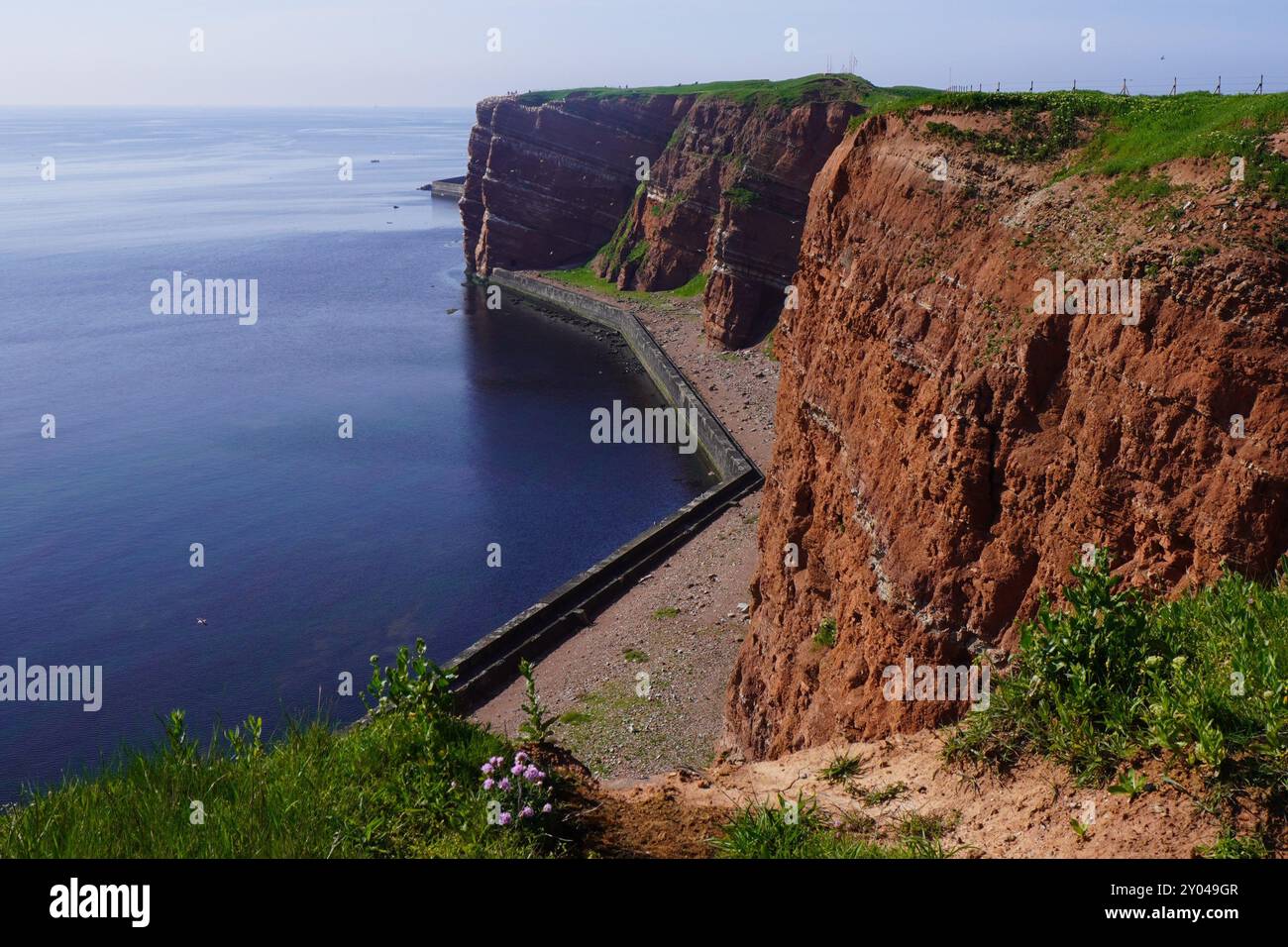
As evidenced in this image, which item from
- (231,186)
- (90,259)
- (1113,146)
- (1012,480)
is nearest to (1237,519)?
(1012,480)

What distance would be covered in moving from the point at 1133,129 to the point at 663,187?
293 feet

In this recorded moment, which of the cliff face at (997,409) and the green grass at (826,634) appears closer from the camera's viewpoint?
the cliff face at (997,409)

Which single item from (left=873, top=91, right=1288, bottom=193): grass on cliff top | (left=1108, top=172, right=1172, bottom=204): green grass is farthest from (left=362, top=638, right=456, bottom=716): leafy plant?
(left=873, top=91, right=1288, bottom=193): grass on cliff top

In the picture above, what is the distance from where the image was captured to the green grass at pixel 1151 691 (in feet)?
26.8

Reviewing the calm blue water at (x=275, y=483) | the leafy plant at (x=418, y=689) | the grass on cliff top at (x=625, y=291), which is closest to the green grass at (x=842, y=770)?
the leafy plant at (x=418, y=689)

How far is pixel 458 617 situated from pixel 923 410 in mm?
30160

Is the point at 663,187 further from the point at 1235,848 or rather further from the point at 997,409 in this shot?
the point at 1235,848

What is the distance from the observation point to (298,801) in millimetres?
8133

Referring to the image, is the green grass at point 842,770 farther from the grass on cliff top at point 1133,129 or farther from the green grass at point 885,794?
the grass on cliff top at point 1133,129

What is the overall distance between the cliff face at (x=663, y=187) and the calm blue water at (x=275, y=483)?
9988mm

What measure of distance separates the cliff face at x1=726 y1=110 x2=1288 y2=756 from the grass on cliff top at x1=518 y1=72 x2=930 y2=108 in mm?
51937

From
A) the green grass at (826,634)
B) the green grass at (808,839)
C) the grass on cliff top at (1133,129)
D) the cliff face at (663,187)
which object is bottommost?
the green grass at (826,634)

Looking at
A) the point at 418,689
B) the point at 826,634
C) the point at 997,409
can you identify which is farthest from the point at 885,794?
the point at 826,634

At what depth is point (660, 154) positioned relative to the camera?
106 m
